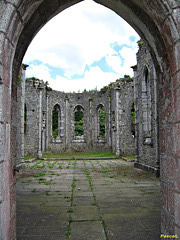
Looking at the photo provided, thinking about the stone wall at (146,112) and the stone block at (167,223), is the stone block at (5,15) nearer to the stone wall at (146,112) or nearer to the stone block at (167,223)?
the stone block at (167,223)

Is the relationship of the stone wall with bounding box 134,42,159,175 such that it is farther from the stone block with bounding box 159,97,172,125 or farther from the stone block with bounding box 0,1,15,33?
the stone block with bounding box 0,1,15,33

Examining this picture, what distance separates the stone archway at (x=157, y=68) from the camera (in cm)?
208

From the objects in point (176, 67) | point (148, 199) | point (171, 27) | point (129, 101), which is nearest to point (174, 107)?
point (176, 67)

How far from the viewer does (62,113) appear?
71.9 feet

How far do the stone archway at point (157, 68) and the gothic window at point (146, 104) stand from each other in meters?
6.74

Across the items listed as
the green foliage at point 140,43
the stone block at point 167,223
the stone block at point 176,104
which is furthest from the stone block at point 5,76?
the green foliage at point 140,43

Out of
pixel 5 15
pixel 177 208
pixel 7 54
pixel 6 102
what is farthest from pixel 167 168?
pixel 5 15

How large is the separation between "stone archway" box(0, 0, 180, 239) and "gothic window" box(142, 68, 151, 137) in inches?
265

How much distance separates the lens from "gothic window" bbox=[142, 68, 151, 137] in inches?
380

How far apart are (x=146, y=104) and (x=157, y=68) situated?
710 cm

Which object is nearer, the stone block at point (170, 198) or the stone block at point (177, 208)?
the stone block at point (177, 208)

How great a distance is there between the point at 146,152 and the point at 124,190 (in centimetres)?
422

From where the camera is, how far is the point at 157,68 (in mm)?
3031

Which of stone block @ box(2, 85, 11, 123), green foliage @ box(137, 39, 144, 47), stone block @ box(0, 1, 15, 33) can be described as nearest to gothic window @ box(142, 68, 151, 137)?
green foliage @ box(137, 39, 144, 47)
